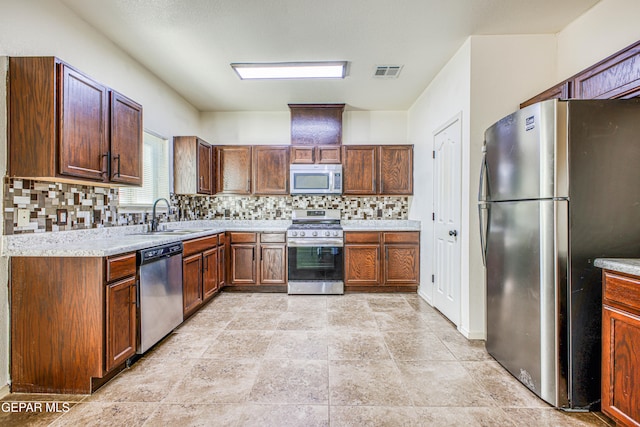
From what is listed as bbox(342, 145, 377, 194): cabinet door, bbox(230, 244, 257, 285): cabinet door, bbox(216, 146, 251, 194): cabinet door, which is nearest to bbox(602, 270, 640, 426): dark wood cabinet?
bbox(342, 145, 377, 194): cabinet door

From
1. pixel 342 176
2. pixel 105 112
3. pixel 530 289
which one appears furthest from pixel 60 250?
pixel 342 176

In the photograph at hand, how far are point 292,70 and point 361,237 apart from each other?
7.44 ft

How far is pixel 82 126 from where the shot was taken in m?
2.08

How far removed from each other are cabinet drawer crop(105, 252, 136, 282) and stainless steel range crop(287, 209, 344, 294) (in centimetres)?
217

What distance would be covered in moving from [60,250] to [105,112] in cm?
107

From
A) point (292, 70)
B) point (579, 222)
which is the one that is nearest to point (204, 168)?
point (292, 70)

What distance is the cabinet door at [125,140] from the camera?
2.38m

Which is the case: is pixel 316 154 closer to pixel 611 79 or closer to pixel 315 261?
pixel 315 261

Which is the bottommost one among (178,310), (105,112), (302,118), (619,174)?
(178,310)

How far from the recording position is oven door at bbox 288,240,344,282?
4113 mm

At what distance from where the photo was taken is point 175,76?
11.4ft

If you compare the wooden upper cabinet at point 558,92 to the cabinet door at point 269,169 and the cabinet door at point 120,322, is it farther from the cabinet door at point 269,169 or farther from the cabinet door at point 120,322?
the cabinet door at point 120,322

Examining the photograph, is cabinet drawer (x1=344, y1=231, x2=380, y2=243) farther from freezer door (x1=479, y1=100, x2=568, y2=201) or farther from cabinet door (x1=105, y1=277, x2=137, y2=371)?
cabinet door (x1=105, y1=277, x2=137, y2=371)

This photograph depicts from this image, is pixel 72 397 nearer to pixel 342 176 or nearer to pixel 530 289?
pixel 530 289
